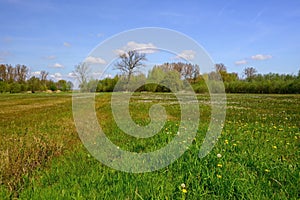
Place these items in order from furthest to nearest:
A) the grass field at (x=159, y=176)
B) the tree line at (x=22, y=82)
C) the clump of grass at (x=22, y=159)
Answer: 1. the tree line at (x=22, y=82)
2. the clump of grass at (x=22, y=159)
3. the grass field at (x=159, y=176)

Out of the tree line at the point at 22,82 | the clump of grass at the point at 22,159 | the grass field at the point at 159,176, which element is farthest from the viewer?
the tree line at the point at 22,82

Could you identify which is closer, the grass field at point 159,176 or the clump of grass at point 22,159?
the grass field at point 159,176

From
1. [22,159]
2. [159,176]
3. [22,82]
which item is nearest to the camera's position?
[159,176]

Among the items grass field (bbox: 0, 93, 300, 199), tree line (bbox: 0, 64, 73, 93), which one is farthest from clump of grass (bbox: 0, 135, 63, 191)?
tree line (bbox: 0, 64, 73, 93)

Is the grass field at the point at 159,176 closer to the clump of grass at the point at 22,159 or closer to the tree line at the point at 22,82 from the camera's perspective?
the clump of grass at the point at 22,159

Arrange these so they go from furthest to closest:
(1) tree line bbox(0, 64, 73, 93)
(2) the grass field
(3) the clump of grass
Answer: (1) tree line bbox(0, 64, 73, 93) < (3) the clump of grass < (2) the grass field

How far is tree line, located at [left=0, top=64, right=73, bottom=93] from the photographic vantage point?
69.5 meters

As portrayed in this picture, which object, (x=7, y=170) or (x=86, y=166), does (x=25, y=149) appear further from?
(x=86, y=166)

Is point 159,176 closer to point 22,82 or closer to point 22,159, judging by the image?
point 22,159

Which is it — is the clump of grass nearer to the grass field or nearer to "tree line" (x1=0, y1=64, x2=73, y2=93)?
the grass field

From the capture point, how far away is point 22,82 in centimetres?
8325

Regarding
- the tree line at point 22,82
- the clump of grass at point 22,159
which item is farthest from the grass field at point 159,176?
the tree line at point 22,82

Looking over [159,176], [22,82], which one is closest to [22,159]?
[159,176]

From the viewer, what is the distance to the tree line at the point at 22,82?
69.5 m
